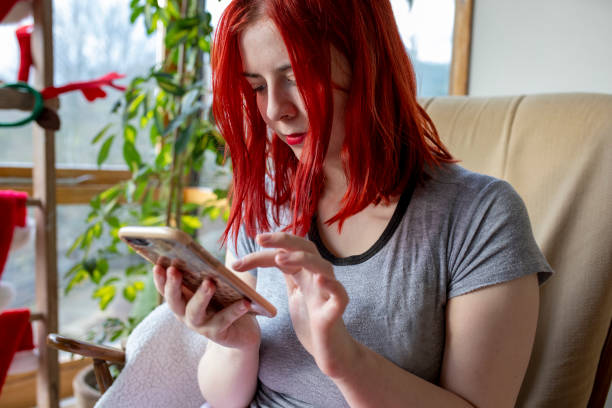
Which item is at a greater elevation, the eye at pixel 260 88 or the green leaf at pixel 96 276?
the eye at pixel 260 88

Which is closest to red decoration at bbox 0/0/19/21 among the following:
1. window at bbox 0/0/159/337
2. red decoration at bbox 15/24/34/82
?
red decoration at bbox 15/24/34/82

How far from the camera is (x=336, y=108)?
81 cm

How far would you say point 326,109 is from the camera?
2.51 feet

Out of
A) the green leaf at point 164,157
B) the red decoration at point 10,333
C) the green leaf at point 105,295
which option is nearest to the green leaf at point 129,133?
the green leaf at point 164,157

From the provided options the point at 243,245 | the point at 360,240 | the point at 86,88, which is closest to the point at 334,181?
the point at 360,240

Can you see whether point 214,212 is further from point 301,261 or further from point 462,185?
point 301,261

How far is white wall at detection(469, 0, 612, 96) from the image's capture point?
1.19 m

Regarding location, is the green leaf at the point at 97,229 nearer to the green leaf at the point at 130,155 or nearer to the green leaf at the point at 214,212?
A: the green leaf at the point at 130,155

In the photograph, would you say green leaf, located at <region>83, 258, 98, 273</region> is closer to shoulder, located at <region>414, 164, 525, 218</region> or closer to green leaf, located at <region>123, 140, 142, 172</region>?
green leaf, located at <region>123, 140, 142, 172</region>

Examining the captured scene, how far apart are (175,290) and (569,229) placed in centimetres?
67

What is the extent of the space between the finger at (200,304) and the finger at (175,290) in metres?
0.01

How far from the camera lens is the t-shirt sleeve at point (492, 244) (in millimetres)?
746

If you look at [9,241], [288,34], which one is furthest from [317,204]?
[9,241]

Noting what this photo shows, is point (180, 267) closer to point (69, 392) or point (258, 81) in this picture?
point (258, 81)
